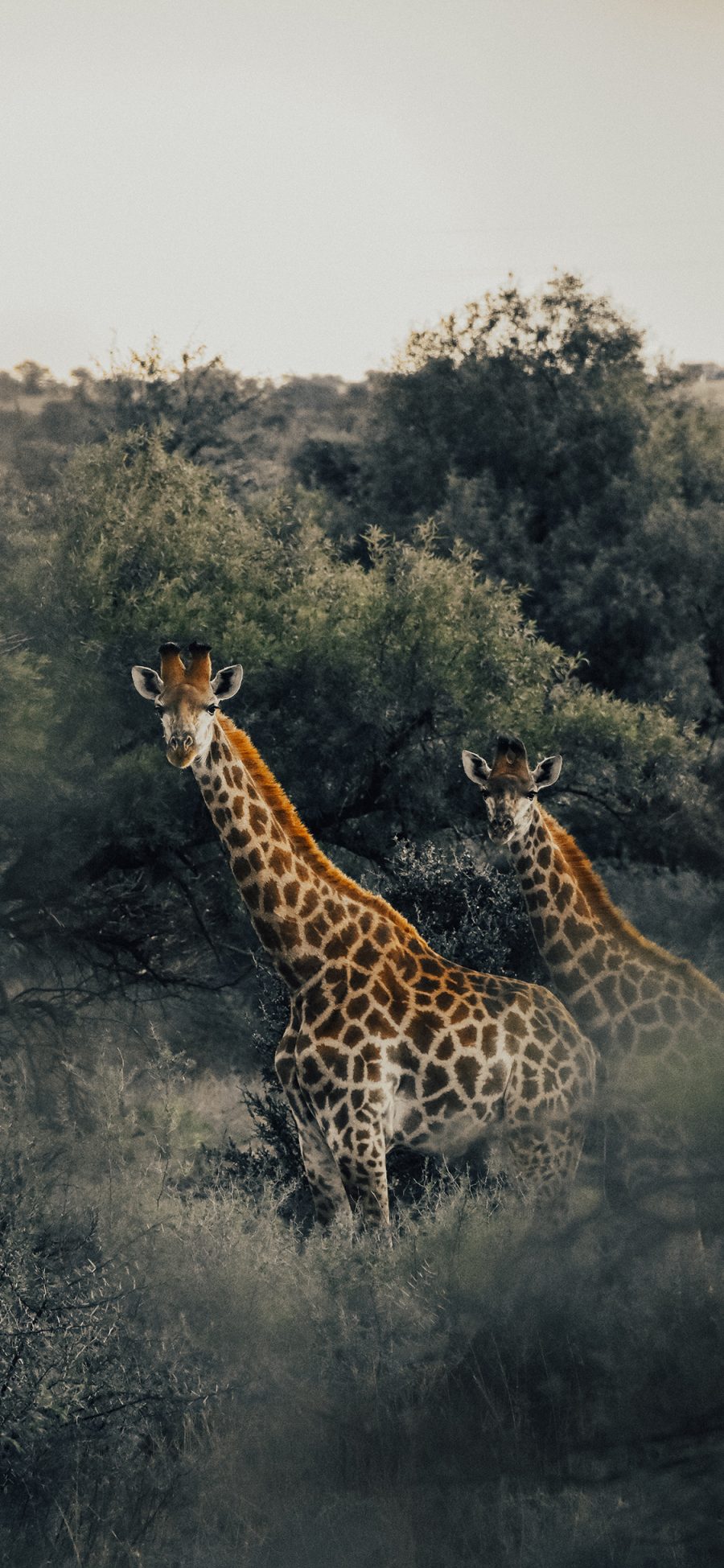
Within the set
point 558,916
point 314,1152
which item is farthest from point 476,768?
point 314,1152

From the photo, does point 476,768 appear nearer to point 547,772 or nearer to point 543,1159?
point 547,772

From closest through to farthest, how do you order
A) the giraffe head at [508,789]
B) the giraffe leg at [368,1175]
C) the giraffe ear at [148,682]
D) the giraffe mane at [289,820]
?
the giraffe leg at [368,1175] → the giraffe ear at [148,682] → the giraffe mane at [289,820] → the giraffe head at [508,789]

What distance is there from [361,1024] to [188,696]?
2.31 m

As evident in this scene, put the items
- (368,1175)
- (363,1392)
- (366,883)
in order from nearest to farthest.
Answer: (363,1392), (368,1175), (366,883)

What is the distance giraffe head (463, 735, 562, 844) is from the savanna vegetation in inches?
75.9

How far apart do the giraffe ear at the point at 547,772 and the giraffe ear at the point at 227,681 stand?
213cm

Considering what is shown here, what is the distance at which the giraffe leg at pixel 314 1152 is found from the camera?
34.2 ft

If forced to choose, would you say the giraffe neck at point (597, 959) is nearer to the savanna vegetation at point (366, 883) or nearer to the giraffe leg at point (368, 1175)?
the savanna vegetation at point (366, 883)

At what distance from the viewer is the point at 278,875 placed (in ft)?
35.1

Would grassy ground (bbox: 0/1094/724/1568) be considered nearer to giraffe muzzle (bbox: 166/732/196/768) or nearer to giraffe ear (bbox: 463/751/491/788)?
giraffe ear (bbox: 463/751/491/788)

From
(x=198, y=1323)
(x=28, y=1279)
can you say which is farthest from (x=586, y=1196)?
(x=28, y=1279)

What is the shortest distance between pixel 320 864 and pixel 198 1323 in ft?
9.60

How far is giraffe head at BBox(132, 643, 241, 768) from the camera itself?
10.3 meters

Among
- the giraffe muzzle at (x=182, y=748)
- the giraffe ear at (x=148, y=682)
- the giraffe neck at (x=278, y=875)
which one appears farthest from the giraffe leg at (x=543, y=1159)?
the giraffe ear at (x=148, y=682)
